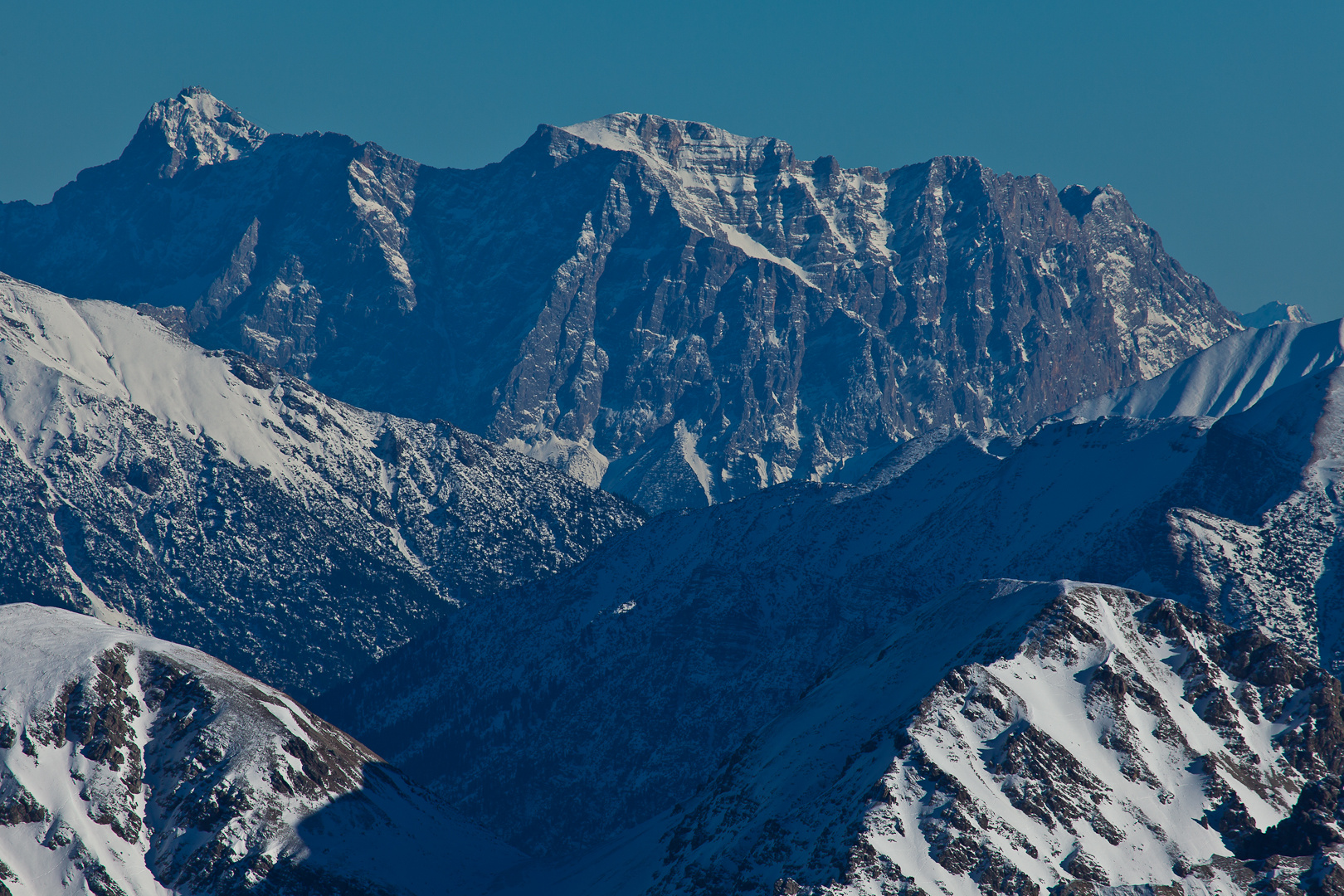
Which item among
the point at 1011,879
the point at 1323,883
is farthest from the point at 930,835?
the point at 1323,883

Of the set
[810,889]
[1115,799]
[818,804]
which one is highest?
[1115,799]

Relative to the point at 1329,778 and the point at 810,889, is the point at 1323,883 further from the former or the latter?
the point at 810,889

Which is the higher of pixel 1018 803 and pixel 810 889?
pixel 1018 803

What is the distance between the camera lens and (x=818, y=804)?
19538 centimetres

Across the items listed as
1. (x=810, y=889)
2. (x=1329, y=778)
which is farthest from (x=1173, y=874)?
(x=810, y=889)

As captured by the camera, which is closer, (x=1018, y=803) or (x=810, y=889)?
(x=810, y=889)

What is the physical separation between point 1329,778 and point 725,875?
62.7 meters

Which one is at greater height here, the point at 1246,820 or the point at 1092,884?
the point at 1246,820

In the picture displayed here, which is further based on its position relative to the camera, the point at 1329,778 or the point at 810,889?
the point at 1329,778

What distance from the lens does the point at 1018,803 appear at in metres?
190

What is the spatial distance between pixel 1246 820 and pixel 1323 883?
63.2ft

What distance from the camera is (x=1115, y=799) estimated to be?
195 metres

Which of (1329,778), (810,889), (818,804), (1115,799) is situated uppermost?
(1329,778)

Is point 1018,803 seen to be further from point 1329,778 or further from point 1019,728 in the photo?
point 1329,778
